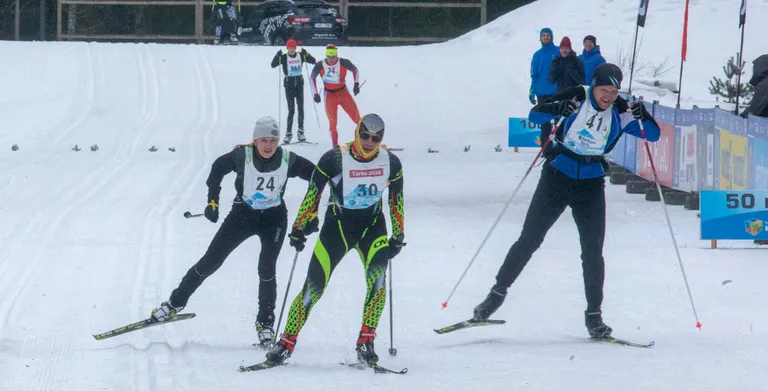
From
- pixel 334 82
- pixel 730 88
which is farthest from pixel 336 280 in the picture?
pixel 730 88

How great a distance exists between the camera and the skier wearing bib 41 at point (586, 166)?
8.54m

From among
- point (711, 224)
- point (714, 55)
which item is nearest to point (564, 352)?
point (711, 224)

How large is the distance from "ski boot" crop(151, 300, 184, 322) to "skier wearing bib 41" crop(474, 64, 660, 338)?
225 cm

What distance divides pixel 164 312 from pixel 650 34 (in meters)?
23.8

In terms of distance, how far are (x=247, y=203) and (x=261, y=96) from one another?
18249 mm

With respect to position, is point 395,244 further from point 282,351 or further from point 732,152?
point 732,152

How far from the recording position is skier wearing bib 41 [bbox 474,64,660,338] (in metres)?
8.54

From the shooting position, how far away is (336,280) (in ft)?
36.4

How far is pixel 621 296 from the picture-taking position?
10.4 meters

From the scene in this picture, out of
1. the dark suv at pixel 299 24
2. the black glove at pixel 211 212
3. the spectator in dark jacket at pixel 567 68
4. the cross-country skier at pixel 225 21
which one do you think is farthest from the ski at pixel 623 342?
the cross-country skier at pixel 225 21

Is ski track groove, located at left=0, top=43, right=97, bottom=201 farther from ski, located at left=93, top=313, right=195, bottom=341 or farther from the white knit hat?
the white knit hat

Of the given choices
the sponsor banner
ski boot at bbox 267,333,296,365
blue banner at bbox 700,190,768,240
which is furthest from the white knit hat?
the sponsor banner

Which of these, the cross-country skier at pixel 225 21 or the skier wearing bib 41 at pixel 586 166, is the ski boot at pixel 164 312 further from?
the cross-country skier at pixel 225 21

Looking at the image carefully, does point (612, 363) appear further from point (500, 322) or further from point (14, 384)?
point (14, 384)
